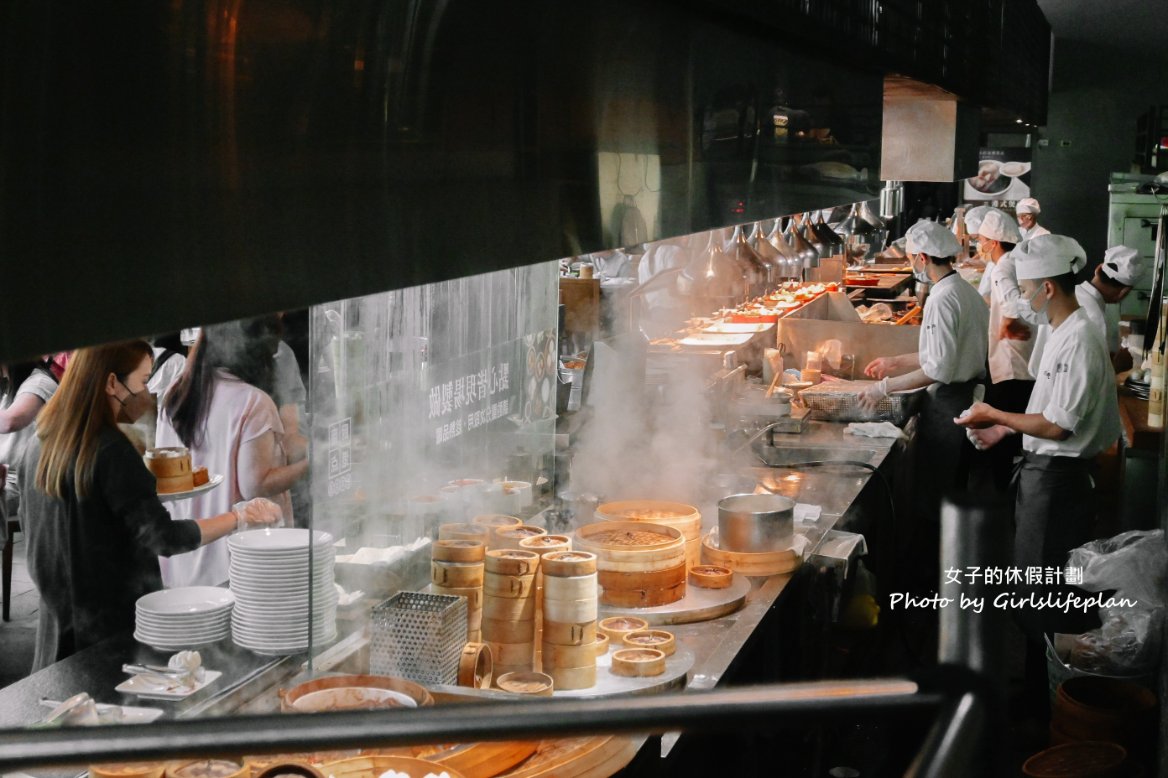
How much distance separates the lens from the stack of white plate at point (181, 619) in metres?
2.78

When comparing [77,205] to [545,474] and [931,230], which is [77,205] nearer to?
[545,474]

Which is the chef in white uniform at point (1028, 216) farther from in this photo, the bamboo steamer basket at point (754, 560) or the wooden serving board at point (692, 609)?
the wooden serving board at point (692, 609)

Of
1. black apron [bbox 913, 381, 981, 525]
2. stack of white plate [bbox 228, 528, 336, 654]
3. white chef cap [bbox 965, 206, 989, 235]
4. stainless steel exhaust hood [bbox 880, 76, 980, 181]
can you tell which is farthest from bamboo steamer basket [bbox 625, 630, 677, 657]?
white chef cap [bbox 965, 206, 989, 235]

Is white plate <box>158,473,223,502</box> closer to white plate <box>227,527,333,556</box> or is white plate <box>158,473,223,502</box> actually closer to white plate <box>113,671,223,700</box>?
white plate <box>227,527,333,556</box>

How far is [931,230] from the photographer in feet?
24.0

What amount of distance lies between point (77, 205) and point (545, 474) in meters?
3.54

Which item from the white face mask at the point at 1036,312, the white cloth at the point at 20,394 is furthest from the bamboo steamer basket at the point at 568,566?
the white face mask at the point at 1036,312

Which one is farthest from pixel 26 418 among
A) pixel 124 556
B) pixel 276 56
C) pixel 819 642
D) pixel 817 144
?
pixel 276 56

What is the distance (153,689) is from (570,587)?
0.92m

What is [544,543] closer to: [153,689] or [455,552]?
[455,552]

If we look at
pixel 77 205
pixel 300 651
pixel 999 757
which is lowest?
pixel 300 651

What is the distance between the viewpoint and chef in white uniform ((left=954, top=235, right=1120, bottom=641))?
519 cm

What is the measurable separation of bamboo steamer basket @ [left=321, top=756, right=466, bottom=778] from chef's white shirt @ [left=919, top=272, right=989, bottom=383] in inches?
207

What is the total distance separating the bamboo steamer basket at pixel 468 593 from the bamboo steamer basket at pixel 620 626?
34 centimetres
